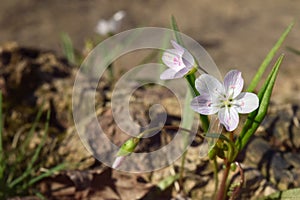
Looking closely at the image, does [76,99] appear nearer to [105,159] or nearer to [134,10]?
[105,159]

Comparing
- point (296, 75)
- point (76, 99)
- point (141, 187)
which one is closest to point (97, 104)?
point (76, 99)

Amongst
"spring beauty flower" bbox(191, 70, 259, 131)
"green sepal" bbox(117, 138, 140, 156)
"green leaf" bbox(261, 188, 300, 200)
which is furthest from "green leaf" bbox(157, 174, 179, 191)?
"spring beauty flower" bbox(191, 70, 259, 131)

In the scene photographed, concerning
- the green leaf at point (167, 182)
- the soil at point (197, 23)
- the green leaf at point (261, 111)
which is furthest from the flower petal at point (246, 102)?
the soil at point (197, 23)

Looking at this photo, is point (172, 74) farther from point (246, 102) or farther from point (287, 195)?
point (287, 195)

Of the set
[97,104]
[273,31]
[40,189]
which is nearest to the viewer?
[40,189]

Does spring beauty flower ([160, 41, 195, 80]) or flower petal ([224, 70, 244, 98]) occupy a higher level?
spring beauty flower ([160, 41, 195, 80])

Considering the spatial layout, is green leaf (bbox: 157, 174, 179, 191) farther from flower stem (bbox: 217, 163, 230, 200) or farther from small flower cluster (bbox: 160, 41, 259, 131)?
small flower cluster (bbox: 160, 41, 259, 131)
